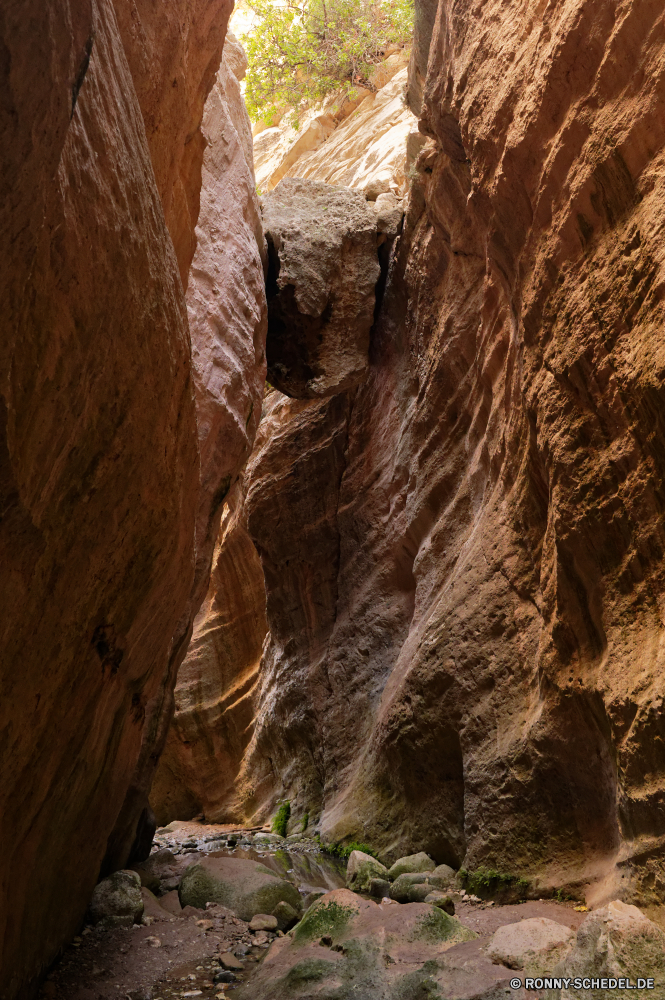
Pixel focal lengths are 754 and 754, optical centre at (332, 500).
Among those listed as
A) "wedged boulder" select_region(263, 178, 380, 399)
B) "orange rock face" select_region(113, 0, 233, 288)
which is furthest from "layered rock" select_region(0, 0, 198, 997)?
"wedged boulder" select_region(263, 178, 380, 399)

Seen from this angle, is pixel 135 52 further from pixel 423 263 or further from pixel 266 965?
pixel 423 263

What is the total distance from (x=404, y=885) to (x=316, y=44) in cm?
2021

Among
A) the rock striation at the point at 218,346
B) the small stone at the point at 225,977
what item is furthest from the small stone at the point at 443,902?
the rock striation at the point at 218,346

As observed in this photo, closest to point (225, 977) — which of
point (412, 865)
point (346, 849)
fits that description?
point (412, 865)

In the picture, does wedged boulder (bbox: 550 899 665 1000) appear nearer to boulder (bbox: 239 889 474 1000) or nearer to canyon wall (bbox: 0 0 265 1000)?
boulder (bbox: 239 889 474 1000)

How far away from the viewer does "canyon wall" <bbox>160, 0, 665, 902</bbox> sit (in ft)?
15.9

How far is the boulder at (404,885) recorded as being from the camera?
21.1 feet

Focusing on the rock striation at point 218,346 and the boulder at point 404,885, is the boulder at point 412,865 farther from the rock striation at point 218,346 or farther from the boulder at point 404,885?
the rock striation at point 218,346

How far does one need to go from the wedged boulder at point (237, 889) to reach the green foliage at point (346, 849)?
2.03m

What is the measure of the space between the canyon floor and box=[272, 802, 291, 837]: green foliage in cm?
636

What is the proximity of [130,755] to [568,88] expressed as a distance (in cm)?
646

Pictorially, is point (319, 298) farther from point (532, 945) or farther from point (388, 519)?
point (532, 945)

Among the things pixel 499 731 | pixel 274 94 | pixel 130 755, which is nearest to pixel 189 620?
pixel 130 755

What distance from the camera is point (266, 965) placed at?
468 centimetres
